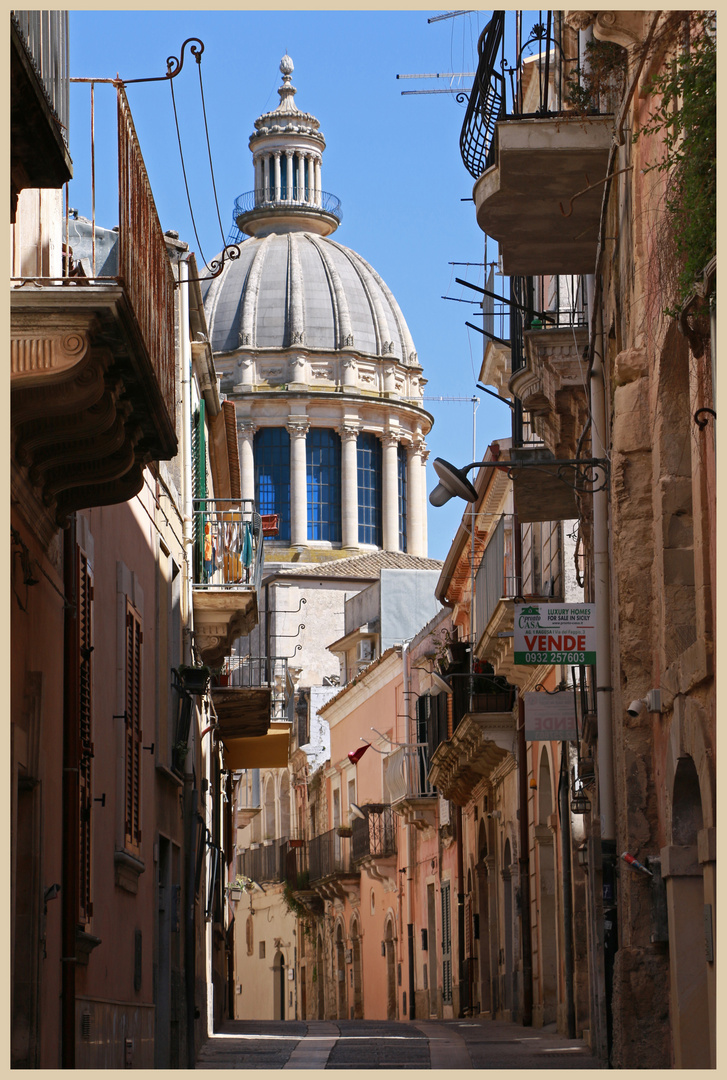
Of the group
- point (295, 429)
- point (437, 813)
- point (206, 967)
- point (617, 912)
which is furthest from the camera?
point (295, 429)

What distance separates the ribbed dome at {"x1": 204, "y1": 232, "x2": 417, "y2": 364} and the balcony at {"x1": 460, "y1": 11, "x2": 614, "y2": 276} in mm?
53528

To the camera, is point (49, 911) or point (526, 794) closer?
point (49, 911)

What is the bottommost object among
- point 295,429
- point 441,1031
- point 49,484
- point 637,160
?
point 441,1031

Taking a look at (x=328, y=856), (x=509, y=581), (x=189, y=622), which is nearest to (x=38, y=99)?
(x=189, y=622)

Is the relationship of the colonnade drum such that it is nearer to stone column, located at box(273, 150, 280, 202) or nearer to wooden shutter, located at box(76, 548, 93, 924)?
stone column, located at box(273, 150, 280, 202)

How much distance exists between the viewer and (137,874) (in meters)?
14.0

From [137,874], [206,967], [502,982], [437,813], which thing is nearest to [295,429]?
[437,813]

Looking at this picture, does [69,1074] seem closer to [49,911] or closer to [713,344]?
[49,911]

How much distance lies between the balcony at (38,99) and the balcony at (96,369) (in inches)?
15.4

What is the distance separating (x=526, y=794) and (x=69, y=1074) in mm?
17488

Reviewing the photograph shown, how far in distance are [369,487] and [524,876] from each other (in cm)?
4467

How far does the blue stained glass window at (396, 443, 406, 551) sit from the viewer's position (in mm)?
69988

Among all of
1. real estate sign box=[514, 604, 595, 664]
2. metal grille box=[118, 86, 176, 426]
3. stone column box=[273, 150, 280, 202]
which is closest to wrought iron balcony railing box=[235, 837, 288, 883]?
stone column box=[273, 150, 280, 202]

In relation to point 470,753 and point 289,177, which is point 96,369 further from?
point 289,177
